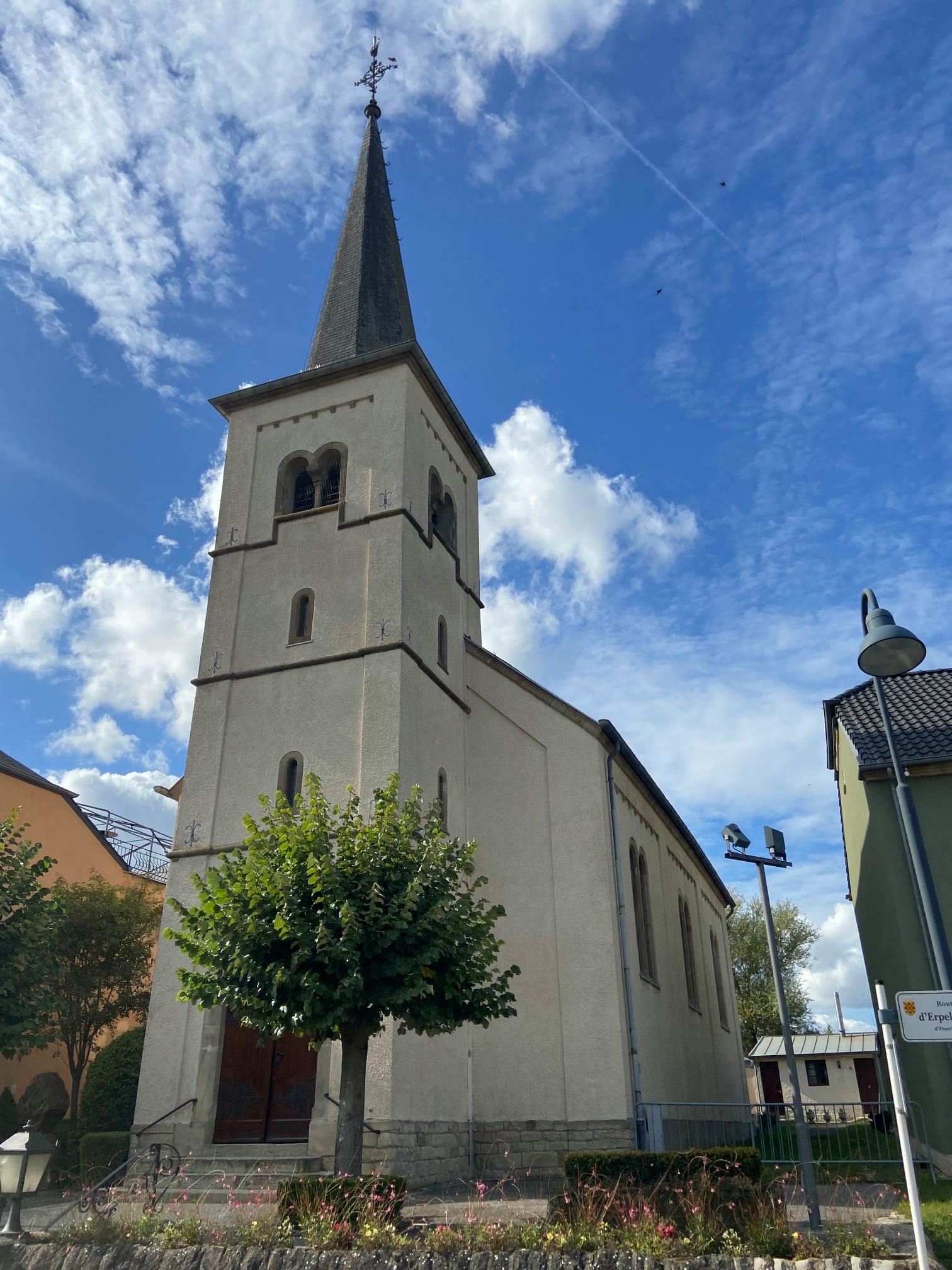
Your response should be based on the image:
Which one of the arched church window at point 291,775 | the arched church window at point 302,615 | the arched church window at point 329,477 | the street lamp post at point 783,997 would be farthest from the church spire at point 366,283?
the street lamp post at point 783,997

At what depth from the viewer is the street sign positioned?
8047 millimetres

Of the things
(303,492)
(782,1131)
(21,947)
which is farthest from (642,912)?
(21,947)

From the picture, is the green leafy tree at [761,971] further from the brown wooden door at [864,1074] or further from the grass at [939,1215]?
the grass at [939,1215]

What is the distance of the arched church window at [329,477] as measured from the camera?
72.0 ft

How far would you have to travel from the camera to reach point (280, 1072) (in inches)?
619

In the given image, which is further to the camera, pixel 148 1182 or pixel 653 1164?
pixel 148 1182

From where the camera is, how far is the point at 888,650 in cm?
986

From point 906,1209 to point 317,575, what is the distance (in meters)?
14.7

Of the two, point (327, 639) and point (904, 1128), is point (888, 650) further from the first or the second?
point (327, 639)

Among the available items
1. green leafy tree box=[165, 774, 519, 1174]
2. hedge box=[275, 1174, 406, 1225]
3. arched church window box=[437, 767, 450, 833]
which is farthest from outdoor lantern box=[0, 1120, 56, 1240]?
arched church window box=[437, 767, 450, 833]

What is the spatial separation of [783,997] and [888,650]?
387 centimetres

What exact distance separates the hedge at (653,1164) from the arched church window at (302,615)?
1177 centimetres

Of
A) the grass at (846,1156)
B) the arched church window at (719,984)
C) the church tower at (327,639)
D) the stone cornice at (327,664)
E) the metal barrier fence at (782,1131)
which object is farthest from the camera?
the arched church window at (719,984)

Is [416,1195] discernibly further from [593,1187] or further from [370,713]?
[370,713]
